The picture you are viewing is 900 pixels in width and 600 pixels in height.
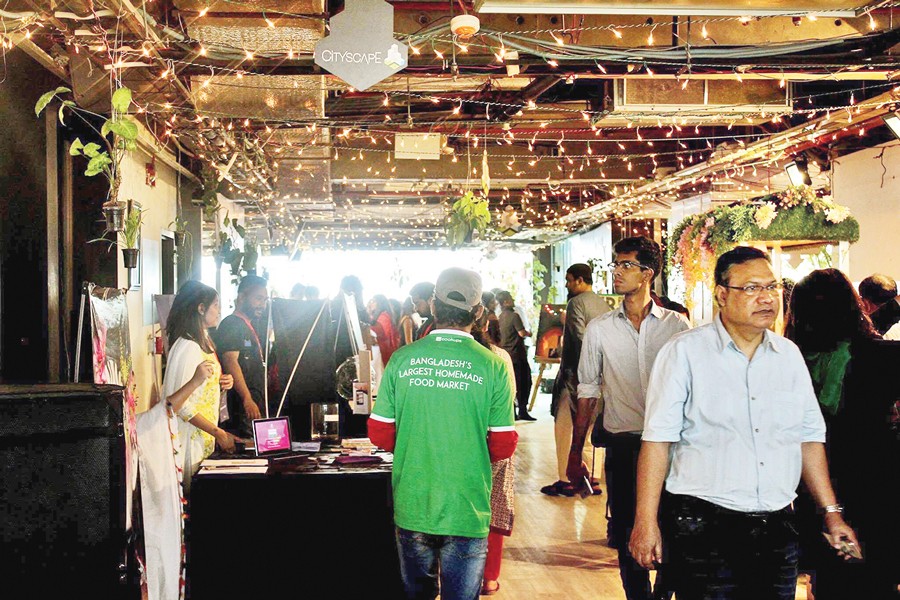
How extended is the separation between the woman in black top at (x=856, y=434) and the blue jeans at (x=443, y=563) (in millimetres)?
1427

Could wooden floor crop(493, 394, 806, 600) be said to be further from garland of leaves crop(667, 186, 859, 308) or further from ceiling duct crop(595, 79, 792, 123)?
ceiling duct crop(595, 79, 792, 123)

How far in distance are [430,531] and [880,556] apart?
194 cm

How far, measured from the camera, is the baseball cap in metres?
2.95

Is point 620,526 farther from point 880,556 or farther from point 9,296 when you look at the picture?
point 9,296

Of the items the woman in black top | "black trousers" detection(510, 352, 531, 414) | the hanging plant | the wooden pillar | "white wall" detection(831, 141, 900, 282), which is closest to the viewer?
the woman in black top

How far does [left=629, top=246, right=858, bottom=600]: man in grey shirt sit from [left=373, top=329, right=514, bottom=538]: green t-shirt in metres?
0.54

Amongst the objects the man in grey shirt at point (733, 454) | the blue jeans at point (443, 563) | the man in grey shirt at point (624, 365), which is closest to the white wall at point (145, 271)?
the man in grey shirt at point (624, 365)

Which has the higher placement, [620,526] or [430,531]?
[430,531]

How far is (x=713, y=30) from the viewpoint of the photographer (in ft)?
17.8

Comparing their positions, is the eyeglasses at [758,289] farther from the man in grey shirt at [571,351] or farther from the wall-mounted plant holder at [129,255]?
the wall-mounted plant holder at [129,255]

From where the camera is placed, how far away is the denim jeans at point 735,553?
257 cm

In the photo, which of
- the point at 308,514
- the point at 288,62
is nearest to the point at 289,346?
the point at 308,514

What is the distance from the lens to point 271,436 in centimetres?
396

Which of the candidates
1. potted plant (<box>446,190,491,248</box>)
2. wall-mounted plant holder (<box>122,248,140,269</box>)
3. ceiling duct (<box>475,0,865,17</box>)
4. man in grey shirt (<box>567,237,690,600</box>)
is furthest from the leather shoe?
ceiling duct (<box>475,0,865,17</box>)
